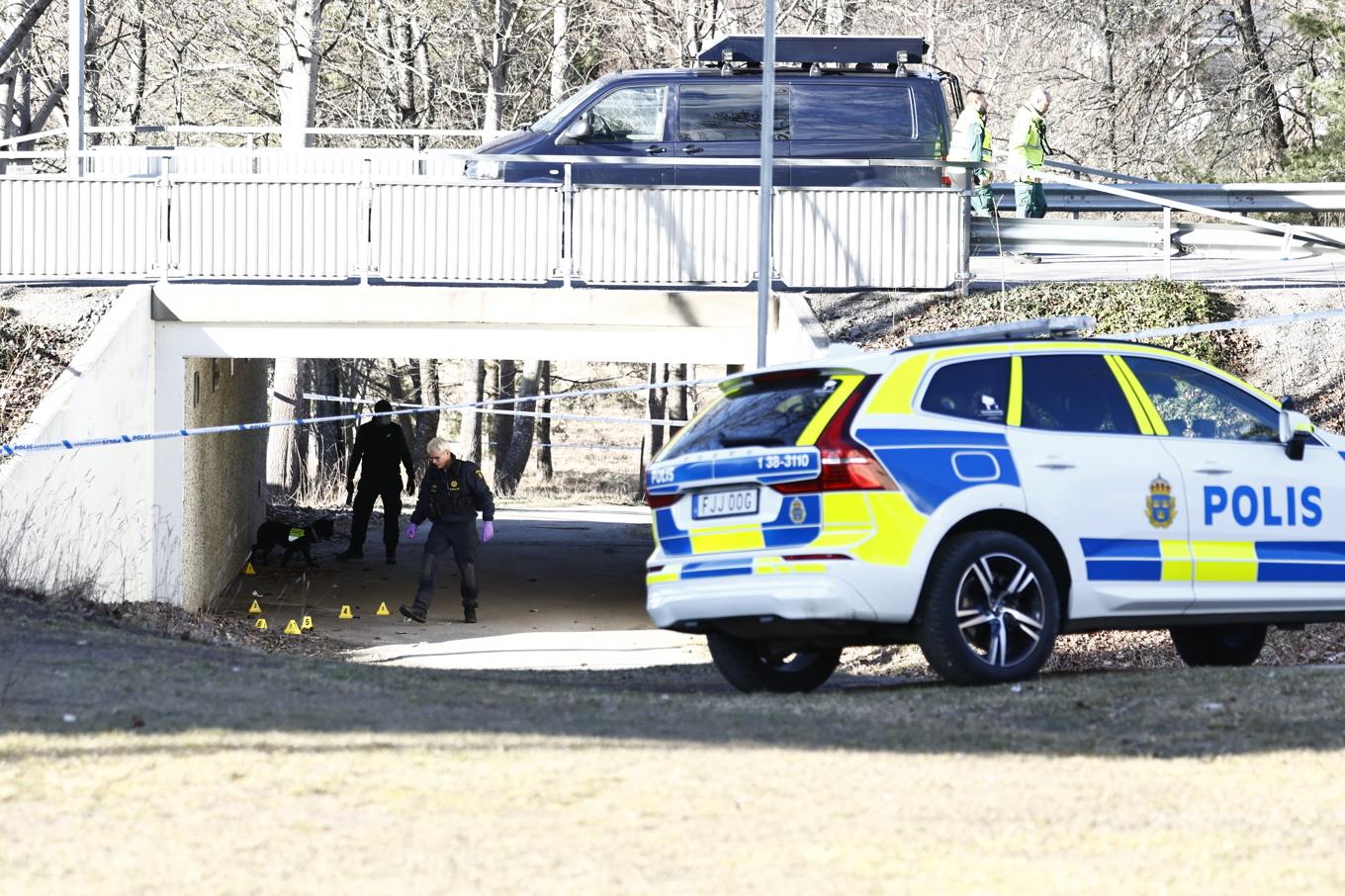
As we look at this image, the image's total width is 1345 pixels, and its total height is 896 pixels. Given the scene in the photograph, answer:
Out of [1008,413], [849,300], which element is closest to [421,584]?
[849,300]

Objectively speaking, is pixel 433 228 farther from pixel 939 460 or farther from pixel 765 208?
pixel 939 460

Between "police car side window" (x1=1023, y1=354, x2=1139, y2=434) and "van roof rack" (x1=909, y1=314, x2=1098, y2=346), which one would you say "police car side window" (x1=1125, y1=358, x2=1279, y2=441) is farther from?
"van roof rack" (x1=909, y1=314, x2=1098, y2=346)

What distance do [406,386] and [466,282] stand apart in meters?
28.6

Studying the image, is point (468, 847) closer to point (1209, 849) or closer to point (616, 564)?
point (1209, 849)

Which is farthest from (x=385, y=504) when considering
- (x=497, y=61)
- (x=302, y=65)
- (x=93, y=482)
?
(x=497, y=61)

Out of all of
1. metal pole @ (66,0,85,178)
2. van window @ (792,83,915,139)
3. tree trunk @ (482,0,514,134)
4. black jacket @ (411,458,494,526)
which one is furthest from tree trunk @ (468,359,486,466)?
black jacket @ (411,458,494,526)

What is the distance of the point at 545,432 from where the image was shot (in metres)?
45.7

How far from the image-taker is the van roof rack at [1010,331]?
27.4 feet

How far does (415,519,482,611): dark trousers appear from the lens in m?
15.8

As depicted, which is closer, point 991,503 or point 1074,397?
point 991,503

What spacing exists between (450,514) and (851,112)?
5.49m

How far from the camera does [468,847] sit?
15.4 feet

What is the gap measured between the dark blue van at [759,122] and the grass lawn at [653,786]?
1020 cm

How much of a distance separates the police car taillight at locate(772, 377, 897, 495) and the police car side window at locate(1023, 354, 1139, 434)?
0.89 meters
